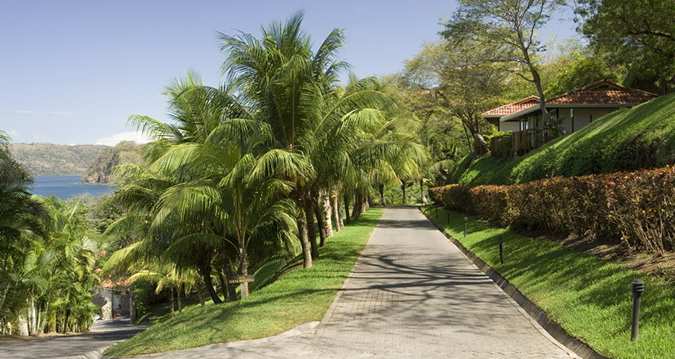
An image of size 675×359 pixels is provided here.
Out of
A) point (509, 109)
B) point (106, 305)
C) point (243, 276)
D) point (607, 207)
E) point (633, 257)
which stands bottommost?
point (106, 305)

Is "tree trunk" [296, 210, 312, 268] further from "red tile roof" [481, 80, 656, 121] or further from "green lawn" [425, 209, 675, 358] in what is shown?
"red tile roof" [481, 80, 656, 121]

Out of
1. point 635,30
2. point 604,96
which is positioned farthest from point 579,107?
point 635,30

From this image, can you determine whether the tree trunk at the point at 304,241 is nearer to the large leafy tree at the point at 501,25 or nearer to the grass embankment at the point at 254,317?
the grass embankment at the point at 254,317

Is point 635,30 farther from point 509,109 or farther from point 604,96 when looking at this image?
point 509,109

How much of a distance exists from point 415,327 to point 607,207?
4542 millimetres

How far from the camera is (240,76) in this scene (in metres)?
16.0

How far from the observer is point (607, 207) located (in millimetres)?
11109

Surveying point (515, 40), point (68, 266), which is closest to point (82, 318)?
point (68, 266)

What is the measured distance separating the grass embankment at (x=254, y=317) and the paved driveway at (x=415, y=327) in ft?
1.06

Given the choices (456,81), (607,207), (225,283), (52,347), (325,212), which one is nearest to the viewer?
(607,207)

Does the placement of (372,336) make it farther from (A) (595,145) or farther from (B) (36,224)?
(B) (36,224)

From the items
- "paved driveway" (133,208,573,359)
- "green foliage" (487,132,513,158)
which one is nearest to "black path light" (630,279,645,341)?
"paved driveway" (133,208,573,359)

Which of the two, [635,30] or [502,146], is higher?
[635,30]

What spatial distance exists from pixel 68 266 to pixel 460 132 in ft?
150
